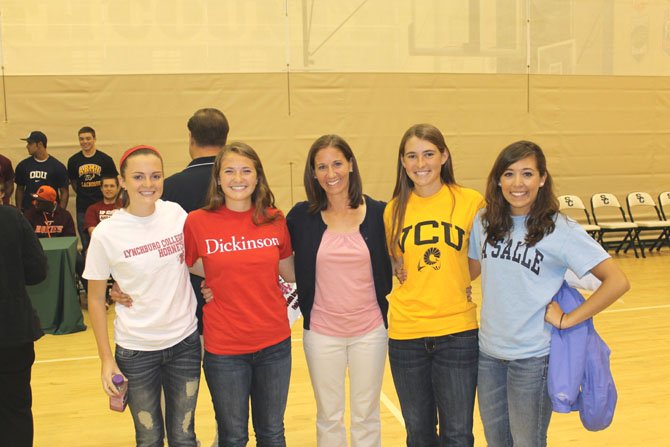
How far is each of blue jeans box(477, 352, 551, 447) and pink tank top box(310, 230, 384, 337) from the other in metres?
0.52

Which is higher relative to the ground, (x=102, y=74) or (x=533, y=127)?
(x=102, y=74)

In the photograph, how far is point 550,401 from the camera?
2344 mm

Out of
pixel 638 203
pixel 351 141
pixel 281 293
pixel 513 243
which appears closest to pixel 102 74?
pixel 351 141

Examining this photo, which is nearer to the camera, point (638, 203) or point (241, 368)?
point (241, 368)

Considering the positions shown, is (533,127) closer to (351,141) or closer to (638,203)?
(638,203)

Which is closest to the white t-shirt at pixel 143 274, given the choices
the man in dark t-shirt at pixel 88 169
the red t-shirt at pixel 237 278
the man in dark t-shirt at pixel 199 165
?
the red t-shirt at pixel 237 278

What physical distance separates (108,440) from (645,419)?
10.7 feet

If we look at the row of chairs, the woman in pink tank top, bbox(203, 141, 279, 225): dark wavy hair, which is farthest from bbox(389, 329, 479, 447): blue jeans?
the row of chairs

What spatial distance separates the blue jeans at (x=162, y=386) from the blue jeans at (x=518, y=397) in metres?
1.17

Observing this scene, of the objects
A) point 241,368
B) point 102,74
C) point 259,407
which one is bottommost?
point 259,407

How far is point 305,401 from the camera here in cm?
422

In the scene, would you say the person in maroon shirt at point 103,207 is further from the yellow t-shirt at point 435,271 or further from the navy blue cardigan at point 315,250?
the yellow t-shirt at point 435,271

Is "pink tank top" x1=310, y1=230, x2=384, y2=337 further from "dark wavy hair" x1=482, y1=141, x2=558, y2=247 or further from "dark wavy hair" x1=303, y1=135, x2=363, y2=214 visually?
"dark wavy hair" x1=482, y1=141, x2=558, y2=247

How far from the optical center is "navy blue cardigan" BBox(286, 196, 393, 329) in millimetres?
2604
